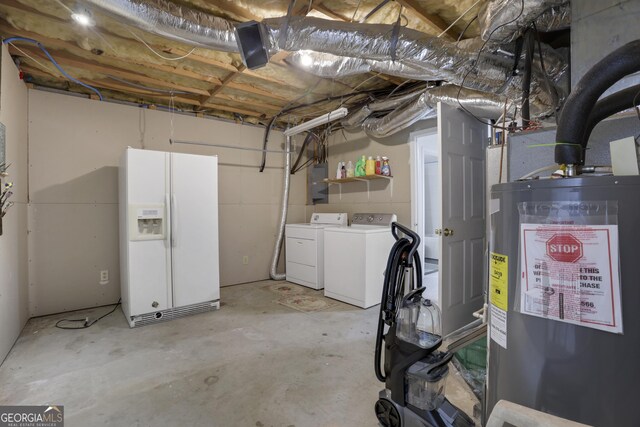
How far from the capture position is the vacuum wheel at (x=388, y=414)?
1.23 meters

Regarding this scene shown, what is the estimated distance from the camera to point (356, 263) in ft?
11.3

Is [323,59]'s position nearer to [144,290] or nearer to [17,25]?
[17,25]

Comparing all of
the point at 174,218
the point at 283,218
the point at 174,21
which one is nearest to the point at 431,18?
the point at 174,21

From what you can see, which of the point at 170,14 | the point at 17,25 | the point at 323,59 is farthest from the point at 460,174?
the point at 17,25

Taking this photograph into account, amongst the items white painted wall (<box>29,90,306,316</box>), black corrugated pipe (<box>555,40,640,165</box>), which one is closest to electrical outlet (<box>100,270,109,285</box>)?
white painted wall (<box>29,90,306,316</box>)

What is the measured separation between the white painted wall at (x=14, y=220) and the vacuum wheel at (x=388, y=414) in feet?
9.08

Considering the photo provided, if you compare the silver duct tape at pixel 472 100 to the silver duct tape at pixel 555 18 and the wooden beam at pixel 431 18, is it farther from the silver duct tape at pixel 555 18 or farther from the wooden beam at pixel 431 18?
the silver duct tape at pixel 555 18

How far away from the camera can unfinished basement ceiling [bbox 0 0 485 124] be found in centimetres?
213

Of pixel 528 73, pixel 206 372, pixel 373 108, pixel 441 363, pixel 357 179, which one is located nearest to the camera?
pixel 441 363

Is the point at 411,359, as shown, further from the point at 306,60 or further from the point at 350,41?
the point at 306,60

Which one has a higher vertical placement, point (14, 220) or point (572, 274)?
point (14, 220)

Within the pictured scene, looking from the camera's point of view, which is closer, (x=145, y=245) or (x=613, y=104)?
(x=613, y=104)

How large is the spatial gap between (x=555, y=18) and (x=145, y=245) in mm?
3616

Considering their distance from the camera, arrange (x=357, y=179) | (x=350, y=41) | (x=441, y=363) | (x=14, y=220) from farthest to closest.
A: (x=357, y=179) < (x=14, y=220) < (x=350, y=41) < (x=441, y=363)
